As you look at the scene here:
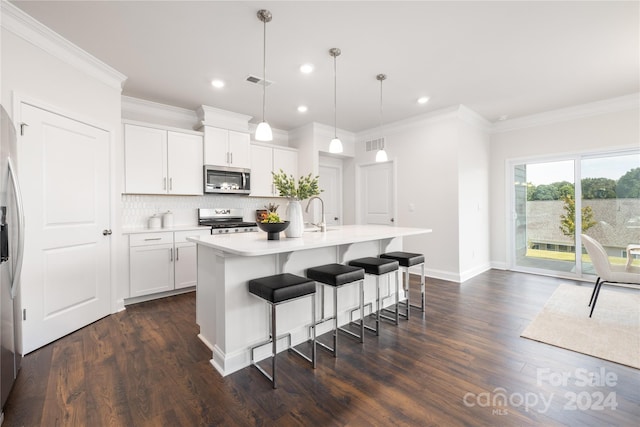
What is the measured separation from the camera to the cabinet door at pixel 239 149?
15.2 feet

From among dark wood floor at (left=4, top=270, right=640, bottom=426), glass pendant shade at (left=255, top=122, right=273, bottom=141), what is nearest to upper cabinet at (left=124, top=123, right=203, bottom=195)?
dark wood floor at (left=4, top=270, right=640, bottom=426)

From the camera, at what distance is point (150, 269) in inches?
145

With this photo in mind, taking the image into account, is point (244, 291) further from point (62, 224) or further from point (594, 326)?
point (594, 326)

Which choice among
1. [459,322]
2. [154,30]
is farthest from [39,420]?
[459,322]

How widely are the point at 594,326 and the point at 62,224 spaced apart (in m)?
5.14

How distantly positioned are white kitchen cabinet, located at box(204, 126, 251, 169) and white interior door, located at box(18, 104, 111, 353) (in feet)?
4.62

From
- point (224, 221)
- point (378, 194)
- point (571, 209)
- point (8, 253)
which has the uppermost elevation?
point (378, 194)

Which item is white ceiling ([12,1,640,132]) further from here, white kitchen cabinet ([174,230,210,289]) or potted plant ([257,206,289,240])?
white kitchen cabinet ([174,230,210,289])

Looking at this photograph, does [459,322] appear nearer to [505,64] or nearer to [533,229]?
[505,64]

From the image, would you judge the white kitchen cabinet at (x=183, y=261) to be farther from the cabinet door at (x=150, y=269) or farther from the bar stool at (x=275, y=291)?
the bar stool at (x=275, y=291)

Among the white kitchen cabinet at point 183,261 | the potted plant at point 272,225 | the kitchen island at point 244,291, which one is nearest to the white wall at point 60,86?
the white kitchen cabinet at point 183,261

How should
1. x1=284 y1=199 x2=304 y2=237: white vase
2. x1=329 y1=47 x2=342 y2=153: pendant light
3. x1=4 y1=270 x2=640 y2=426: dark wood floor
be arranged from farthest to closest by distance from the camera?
1. x1=329 y1=47 x2=342 y2=153: pendant light
2. x1=284 y1=199 x2=304 y2=237: white vase
3. x1=4 y1=270 x2=640 y2=426: dark wood floor

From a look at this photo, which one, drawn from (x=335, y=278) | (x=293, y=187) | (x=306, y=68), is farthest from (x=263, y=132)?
(x=335, y=278)

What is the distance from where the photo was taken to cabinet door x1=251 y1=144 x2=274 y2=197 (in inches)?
197
